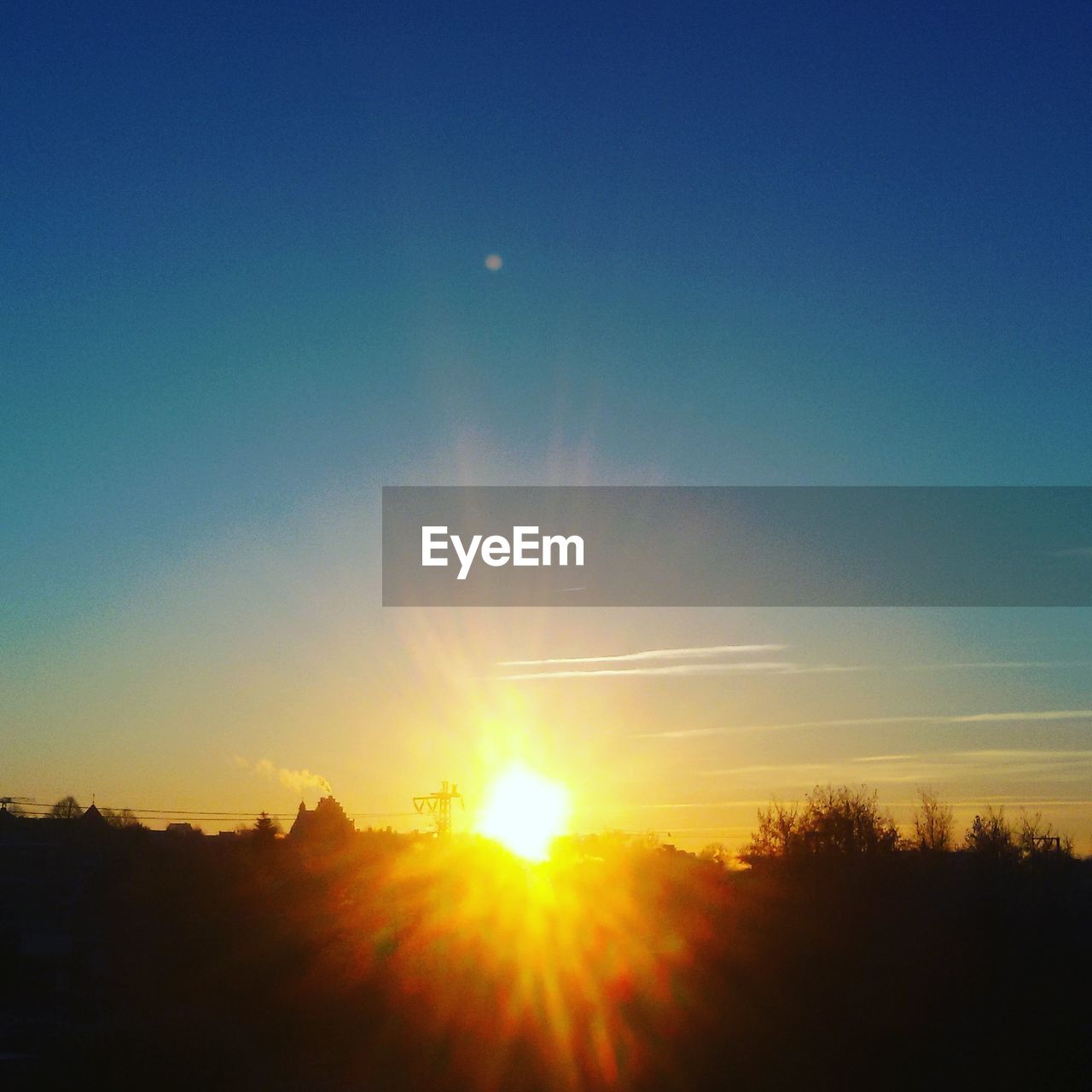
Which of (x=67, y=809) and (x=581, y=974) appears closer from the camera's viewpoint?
(x=581, y=974)

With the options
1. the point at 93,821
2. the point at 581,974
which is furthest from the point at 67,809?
the point at 581,974

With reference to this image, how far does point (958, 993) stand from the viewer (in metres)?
29.8

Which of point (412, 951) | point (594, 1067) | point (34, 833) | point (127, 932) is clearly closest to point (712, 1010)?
point (594, 1067)

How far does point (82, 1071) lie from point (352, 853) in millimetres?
38540

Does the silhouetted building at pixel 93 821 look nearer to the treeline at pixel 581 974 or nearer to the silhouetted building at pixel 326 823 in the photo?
the silhouetted building at pixel 326 823

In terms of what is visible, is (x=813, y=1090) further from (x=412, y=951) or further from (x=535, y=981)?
(x=412, y=951)

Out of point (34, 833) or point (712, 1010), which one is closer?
point (712, 1010)

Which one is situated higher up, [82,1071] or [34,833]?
[34,833]

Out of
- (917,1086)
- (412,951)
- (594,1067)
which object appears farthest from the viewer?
(412,951)

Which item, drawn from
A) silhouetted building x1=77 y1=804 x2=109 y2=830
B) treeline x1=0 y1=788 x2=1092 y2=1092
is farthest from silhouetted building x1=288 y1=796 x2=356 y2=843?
treeline x1=0 y1=788 x2=1092 y2=1092

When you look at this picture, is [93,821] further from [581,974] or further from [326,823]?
[581,974]

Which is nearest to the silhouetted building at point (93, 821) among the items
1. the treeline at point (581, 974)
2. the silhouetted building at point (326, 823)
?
the silhouetted building at point (326, 823)

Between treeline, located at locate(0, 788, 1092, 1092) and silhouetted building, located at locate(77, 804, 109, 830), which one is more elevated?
silhouetted building, located at locate(77, 804, 109, 830)

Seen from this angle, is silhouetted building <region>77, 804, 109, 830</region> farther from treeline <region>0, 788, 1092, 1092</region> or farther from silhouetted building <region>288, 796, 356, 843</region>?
treeline <region>0, 788, 1092, 1092</region>
